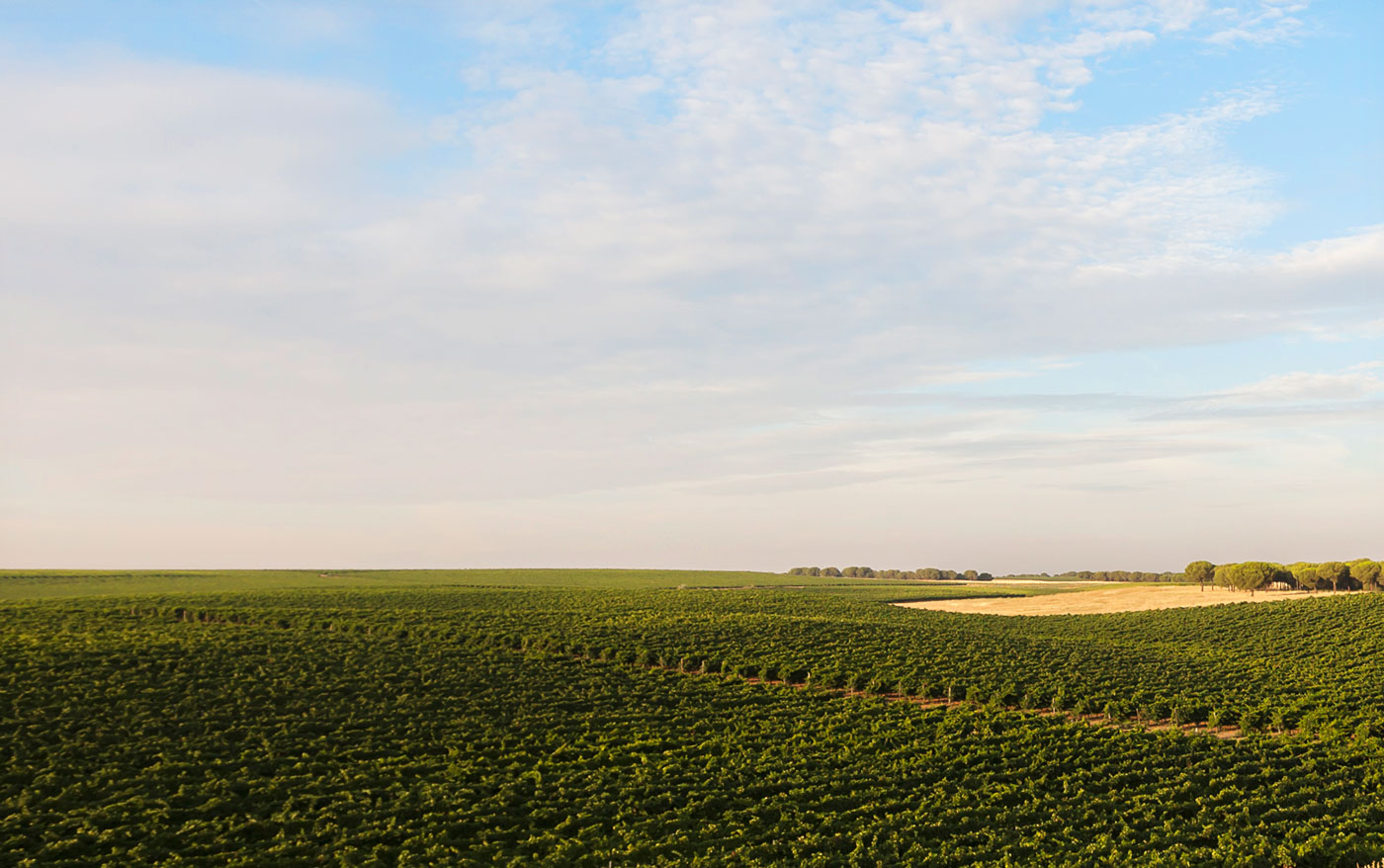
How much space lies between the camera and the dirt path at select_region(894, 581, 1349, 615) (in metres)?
122

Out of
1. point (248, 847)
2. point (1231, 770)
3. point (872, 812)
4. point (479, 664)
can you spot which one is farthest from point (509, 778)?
point (1231, 770)

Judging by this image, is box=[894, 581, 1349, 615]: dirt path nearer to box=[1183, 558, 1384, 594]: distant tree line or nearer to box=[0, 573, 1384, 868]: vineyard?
box=[1183, 558, 1384, 594]: distant tree line

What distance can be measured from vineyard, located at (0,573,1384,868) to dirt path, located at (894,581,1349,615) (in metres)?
49.7

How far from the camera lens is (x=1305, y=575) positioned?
140 metres

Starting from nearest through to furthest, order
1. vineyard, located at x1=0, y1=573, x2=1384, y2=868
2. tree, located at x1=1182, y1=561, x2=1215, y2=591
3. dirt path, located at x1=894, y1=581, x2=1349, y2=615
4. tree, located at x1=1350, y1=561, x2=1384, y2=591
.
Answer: vineyard, located at x1=0, y1=573, x2=1384, y2=868 → dirt path, located at x1=894, y1=581, x2=1349, y2=615 → tree, located at x1=1350, y1=561, x2=1384, y2=591 → tree, located at x1=1182, y1=561, x2=1215, y2=591

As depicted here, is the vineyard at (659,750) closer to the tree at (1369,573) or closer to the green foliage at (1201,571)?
the tree at (1369,573)

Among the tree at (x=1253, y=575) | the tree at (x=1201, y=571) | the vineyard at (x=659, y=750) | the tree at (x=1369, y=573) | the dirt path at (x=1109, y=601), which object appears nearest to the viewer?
the vineyard at (x=659, y=750)

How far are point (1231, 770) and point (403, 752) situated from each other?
131 feet

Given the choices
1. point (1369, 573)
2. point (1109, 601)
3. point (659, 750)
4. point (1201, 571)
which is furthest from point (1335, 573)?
point (659, 750)

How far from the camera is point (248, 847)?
28766mm

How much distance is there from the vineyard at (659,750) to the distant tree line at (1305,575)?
76696mm

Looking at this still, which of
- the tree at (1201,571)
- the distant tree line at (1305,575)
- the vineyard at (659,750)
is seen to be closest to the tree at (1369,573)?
the distant tree line at (1305,575)

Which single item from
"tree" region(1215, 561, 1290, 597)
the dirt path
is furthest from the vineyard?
"tree" region(1215, 561, 1290, 597)

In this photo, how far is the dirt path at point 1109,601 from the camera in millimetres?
121562
